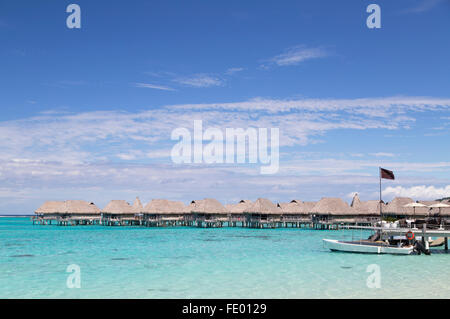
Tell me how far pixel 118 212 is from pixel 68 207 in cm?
1026

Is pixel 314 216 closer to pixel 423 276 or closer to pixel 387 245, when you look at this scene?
pixel 387 245

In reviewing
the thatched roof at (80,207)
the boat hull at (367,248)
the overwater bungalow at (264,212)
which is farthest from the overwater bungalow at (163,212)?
the boat hull at (367,248)

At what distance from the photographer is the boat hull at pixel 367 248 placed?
27531 millimetres

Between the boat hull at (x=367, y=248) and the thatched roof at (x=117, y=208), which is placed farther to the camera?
the thatched roof at (x=117, y=208)

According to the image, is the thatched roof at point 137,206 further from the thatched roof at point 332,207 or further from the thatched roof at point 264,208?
the thatched roof at point 332,207

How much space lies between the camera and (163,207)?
251 feet

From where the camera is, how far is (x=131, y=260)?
83.9 feet

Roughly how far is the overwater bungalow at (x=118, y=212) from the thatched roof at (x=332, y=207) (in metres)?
32.2

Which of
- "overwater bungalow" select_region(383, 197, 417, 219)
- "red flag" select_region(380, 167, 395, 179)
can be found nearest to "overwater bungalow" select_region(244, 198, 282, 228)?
"overwater bungalow" select_region(383, 197, 417, 219)

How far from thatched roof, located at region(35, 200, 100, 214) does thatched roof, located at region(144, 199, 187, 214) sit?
47.8ft

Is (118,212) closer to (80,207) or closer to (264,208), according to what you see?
(80,207)

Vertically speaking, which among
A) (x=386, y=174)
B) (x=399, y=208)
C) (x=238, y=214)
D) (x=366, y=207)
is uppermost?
(x=386, y=174)

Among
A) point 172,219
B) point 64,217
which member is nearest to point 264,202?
point 172,219

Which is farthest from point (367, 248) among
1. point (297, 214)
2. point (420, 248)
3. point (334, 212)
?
point (297, 214)
